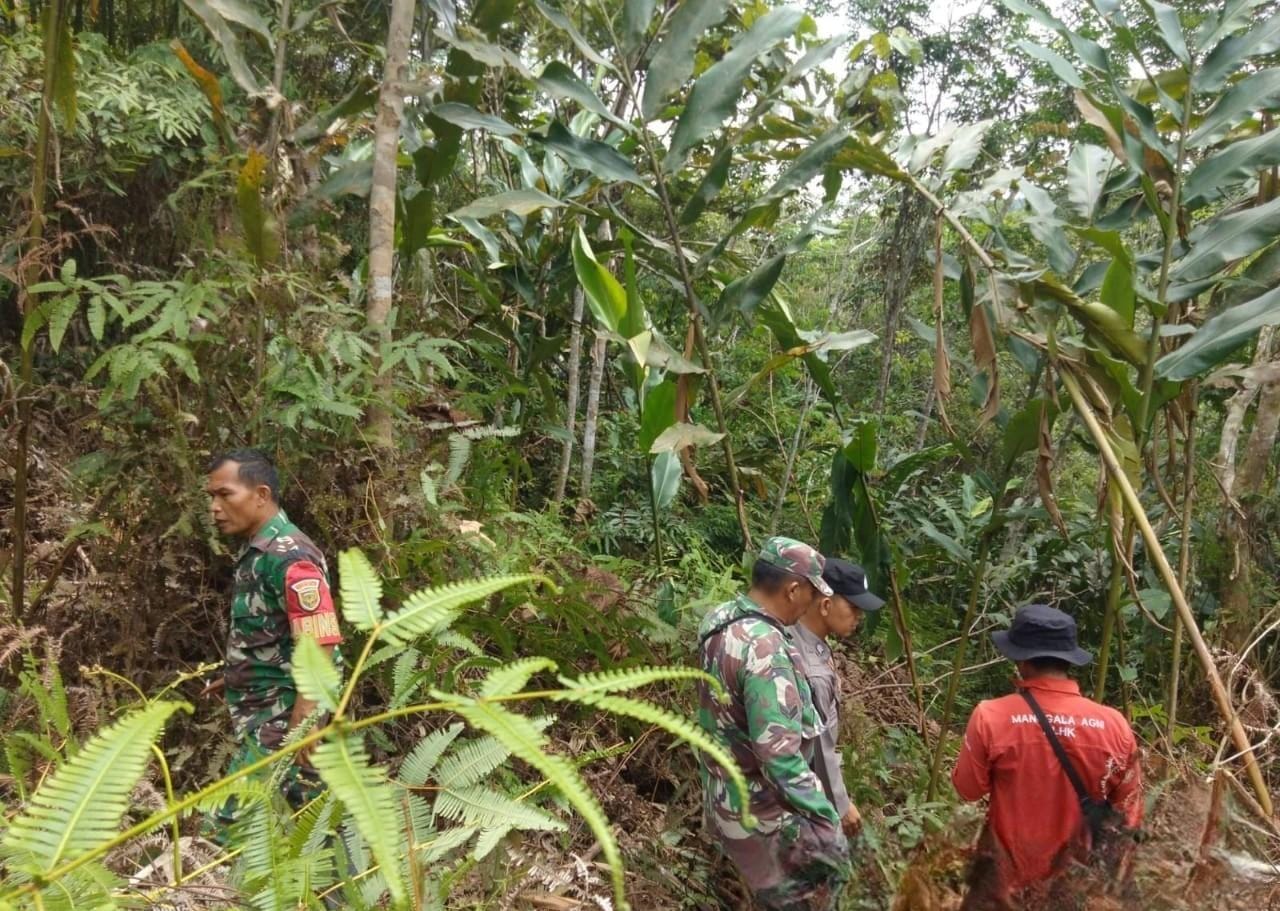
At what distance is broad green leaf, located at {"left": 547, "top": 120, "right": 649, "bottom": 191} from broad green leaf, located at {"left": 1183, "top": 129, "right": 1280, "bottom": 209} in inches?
72.8

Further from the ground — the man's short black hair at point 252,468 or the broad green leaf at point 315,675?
the broad green leaf at point 315,675

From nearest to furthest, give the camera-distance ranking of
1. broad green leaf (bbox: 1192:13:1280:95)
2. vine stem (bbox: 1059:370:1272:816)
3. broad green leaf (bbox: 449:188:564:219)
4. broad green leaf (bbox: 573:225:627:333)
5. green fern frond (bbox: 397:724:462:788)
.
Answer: green fern frond (bbox: 397:724:462:788)
vine stem (bbox: 1059:370:1272:816)
broad green leaf (bbox: 1192:13:1280:95)
broad green leaf (bbox: 449:188:564:219)
broad green leaf (bbox: 573:225:627:333)

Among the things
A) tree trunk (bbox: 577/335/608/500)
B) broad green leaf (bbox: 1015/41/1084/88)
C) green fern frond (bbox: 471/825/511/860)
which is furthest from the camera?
tree trunk (bbox: 577/335/608/500)

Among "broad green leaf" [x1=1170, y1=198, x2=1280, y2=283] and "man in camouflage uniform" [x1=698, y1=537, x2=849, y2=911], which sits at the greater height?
"broad green leaf" [x1=1170, y1=198, x2=1280, y2=283]

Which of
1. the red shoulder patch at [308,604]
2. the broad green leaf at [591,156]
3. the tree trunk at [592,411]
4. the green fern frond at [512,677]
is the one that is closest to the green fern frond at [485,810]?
the green fern frond at [512,677]

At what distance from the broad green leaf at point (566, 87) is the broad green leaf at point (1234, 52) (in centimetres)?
195

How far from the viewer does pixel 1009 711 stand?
2594mm

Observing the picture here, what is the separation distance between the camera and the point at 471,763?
4.12ft

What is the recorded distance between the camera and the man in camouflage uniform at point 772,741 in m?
2.36

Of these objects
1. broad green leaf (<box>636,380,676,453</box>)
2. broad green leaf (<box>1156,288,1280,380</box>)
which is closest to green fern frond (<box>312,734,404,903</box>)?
broad green leaf (<box>636,380,676,453</box>)

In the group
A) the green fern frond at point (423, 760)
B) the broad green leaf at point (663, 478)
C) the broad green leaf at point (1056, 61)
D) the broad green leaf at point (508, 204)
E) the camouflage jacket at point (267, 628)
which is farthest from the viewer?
the broad green leaf at point (663, 478)

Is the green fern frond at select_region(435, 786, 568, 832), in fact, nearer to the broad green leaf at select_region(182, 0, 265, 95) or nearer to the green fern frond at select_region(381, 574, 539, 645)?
the green fern frond at select_region(381, 574, 539, 645)

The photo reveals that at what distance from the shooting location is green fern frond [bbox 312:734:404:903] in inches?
27.4

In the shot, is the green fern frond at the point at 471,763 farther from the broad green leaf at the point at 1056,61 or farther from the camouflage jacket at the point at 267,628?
the broad green leaf at the point at 1056,61
